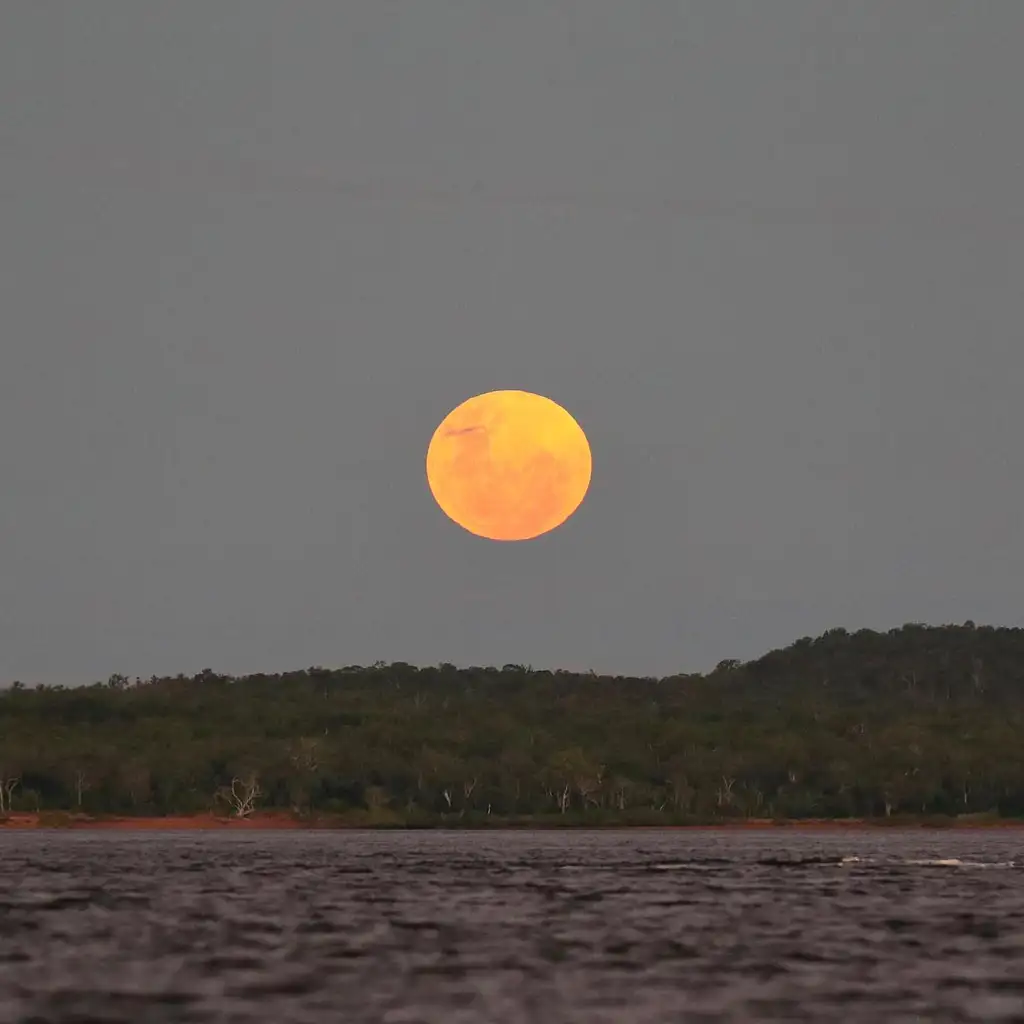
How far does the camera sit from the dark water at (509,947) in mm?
35250

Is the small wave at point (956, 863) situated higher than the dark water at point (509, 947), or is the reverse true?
the small wave at point (956, 863)

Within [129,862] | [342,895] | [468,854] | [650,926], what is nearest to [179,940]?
[650,926]

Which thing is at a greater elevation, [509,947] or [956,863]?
[956,863]

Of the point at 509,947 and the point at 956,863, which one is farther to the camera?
the point at 956,863

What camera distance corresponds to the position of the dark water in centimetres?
3525

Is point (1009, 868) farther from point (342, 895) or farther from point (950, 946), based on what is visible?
point (950, 946)

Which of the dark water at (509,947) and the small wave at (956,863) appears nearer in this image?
the dark water at (509,947)

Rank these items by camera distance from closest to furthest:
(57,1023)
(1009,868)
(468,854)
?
1. (57,1023)
2. (1009,868)
3. (468,854)

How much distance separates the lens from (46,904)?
228ft

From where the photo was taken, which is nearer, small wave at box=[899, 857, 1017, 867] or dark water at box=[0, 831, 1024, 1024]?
dark water at box=[0, 831, 1024, 1024]

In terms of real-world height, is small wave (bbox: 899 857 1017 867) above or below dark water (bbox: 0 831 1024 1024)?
above

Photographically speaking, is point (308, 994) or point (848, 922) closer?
point (308, 994)

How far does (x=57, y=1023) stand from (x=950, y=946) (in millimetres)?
25453

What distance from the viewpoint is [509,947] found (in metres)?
48.9
